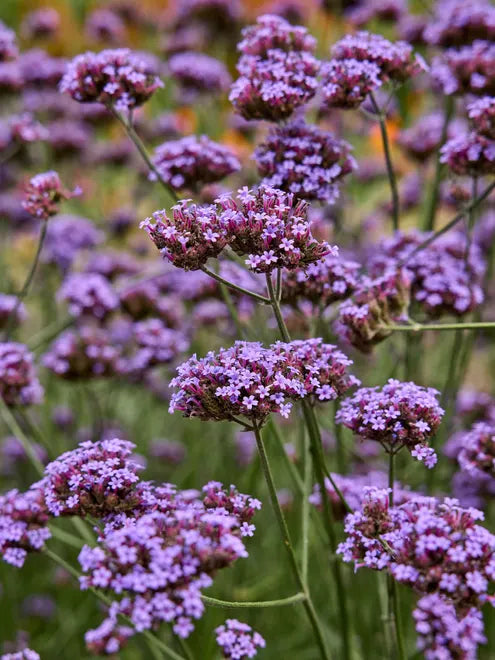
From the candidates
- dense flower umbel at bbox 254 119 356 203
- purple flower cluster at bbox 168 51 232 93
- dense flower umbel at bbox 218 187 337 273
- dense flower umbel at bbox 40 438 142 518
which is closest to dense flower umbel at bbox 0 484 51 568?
dense flower umbel at bbox 40 438 142 518

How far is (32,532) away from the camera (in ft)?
5.93

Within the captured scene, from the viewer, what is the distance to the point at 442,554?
56.2 inches

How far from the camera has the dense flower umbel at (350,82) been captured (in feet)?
7.05

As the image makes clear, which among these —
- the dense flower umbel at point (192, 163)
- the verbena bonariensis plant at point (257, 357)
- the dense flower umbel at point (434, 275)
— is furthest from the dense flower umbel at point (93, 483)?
the dense flower umbel at point (434, 275)

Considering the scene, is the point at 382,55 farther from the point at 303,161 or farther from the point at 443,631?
the point at 443,631

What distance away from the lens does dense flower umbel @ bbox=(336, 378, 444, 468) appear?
5.59ft

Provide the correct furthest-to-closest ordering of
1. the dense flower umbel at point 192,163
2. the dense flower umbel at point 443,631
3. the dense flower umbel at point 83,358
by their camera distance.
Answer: the dense flower umbel at point 83,358, the dense flower umbel at point 192,163, the dense flower umbel at point 443,631

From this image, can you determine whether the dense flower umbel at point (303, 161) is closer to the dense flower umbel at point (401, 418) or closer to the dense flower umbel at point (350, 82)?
the dense flower umbel at point (350, 82)

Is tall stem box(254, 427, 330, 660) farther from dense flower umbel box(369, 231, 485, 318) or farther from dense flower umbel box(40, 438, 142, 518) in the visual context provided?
dense flower umbel box(369, 231, 485, 318)

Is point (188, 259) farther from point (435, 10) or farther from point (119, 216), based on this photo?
point (119, 216)

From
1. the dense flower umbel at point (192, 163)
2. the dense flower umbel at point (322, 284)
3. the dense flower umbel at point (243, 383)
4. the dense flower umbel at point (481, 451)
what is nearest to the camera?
the dense flower umbel at point (243, 383)

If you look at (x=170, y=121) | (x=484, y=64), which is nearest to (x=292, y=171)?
(x=484, y=64)

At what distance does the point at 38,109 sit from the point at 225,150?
95.0 inches

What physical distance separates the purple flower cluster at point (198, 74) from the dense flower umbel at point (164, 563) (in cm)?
284
